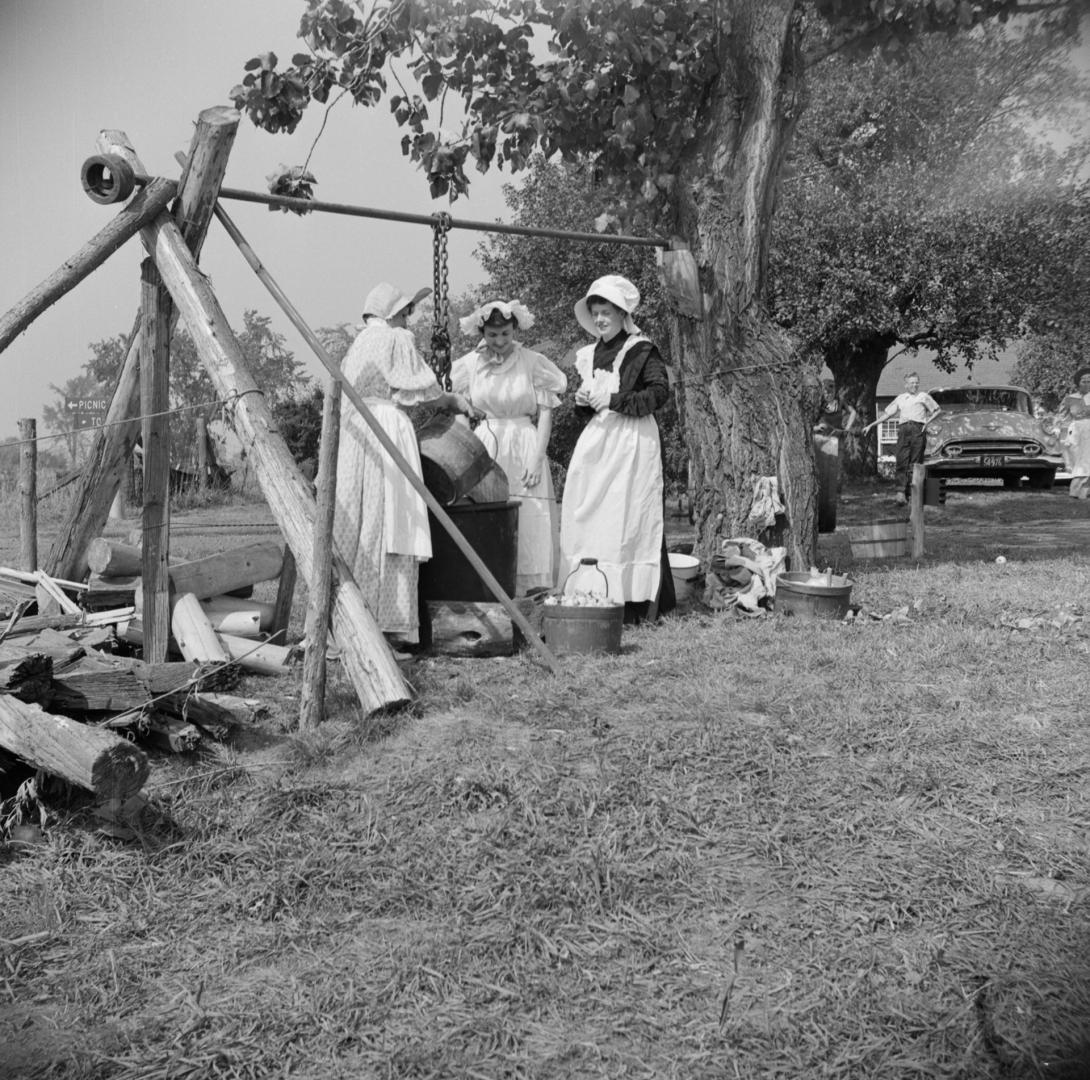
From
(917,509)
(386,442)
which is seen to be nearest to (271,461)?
(386,442)

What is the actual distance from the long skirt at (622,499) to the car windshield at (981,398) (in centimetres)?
1334

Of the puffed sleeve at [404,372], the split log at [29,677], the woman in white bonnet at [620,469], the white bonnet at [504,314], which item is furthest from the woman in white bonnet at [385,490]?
the split log at [29,677]

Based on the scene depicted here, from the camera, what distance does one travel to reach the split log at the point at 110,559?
5.65 metres

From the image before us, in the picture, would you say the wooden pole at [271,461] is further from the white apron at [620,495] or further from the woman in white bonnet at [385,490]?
the white apron at [620,495]

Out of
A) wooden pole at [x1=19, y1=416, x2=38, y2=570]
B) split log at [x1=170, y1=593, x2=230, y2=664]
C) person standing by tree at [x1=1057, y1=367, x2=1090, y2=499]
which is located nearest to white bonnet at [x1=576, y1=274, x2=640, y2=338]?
split log at [x1=170, y1=593, x2=230, y2=664]

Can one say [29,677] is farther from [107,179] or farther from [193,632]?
[107,179]

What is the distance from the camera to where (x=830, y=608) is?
629 centimetres

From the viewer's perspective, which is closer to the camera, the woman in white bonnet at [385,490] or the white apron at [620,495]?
the woman in white bonnet at [385,490]

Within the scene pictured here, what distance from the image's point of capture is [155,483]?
16.2 ft

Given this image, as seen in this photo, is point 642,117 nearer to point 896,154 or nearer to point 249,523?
point 249,523

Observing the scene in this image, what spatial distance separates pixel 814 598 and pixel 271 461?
3331mm

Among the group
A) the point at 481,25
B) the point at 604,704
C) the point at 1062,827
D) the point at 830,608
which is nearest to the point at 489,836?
the point at 604,704

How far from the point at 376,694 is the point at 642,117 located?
5.05m

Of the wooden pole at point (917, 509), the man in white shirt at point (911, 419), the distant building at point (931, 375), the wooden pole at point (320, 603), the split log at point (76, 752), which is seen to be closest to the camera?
the split log at point (76, 752)
